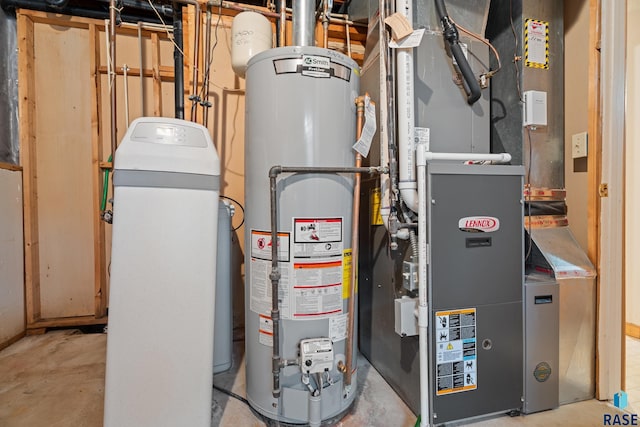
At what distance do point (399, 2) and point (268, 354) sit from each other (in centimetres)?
167

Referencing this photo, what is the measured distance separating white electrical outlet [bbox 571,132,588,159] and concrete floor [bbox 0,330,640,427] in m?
1.22

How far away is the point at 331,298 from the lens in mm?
1340

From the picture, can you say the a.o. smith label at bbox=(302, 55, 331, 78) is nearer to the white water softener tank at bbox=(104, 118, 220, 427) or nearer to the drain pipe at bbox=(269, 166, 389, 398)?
the drain pipe at bbox=(269, 166, 389, 398)

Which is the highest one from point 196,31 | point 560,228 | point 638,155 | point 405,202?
point 196,31

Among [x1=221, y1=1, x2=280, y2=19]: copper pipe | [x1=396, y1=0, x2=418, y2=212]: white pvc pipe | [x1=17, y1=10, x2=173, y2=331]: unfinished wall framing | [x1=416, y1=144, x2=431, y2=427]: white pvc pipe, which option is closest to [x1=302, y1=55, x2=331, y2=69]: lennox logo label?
[x1=396, y1=0, x2=418, y2=212]: white pvc pipe

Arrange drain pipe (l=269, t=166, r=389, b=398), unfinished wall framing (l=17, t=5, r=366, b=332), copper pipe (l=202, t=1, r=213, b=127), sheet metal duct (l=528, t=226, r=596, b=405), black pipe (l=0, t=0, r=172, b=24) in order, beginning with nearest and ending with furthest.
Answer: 1. drain pipe (l=269, t=166, r=389, b=398)
2. sheet metal duct (l=528, t=226, r=596, b=405)
3. copper pipe (l=202, t=1, r=213, b=127)
4. black pipe (l=0, t=0, r=172, b=24)
5. unfinished wall framing (l=17, t=5, r=366, b=332)

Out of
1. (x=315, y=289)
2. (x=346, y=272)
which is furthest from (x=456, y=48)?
(x=315, y=289)

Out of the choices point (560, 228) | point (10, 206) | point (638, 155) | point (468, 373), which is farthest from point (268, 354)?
point (638, 155)

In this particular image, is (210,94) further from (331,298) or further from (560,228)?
(560,228)

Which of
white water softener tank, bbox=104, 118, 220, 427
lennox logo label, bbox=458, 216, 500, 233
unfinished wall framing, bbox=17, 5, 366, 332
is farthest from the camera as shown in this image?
unfinished wall framing, bbox=17, 5, 366, 332

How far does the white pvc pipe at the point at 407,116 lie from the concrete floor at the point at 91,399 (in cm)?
98

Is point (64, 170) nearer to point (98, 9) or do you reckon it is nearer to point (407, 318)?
point (98, 9)

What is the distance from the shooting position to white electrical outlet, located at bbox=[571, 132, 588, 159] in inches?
61.6

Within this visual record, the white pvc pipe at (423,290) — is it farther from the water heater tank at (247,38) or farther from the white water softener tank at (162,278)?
the water heater tank at (247,38)
